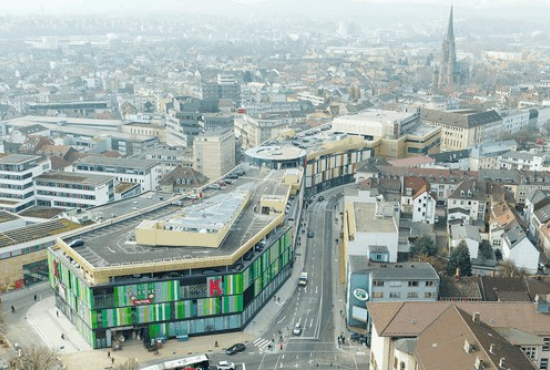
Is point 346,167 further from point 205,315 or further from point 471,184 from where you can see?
point 205,315

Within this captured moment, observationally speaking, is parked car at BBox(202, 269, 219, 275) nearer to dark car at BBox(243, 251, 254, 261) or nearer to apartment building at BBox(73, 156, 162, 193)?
dark car at BBox(243, 251, 254, 261)

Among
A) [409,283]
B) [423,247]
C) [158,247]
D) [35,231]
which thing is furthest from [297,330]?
[35,231]

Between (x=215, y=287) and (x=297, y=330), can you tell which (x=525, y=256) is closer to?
(x=297, y=330)

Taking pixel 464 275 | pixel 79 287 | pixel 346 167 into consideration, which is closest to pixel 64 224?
pixel 79 287

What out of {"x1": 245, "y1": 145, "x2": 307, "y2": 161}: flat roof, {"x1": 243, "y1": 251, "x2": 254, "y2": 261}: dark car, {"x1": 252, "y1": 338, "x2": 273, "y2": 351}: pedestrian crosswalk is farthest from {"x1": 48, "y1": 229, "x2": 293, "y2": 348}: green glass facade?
{"x1": 245, "y1": 145, "x2": 307, "y2": 161}: flat roof

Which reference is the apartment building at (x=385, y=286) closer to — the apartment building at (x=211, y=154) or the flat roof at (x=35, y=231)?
the flat roof at (x=35, y=231)
